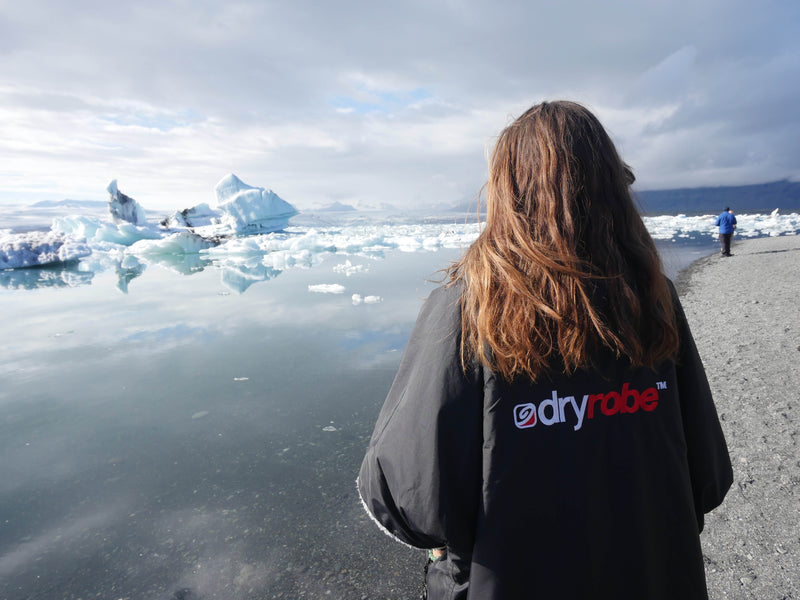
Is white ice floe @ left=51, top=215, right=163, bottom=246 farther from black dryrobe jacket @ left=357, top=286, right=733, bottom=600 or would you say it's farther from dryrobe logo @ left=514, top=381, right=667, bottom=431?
dryrobe logo @ left=514, top=381, right=667, bottom=431

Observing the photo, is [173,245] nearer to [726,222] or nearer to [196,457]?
[196,457]

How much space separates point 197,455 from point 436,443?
13.6 ft

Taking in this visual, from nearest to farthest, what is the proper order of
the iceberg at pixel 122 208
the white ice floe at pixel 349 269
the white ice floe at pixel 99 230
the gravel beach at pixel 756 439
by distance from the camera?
the gravel beach at pixel 756 439 < the white ice floe at pixel 349 269 < the white ice floe at pixel 99 230 < the iceberg at pixel 122 208

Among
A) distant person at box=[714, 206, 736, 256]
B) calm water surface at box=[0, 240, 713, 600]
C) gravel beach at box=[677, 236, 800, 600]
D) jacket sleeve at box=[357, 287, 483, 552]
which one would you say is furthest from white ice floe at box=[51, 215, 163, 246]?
distant person at box=[714, 206, 736, 256]

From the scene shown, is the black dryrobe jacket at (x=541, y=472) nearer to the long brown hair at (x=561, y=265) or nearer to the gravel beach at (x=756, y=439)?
the long brown hair at (x=561, y=265)

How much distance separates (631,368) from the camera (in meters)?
1.01

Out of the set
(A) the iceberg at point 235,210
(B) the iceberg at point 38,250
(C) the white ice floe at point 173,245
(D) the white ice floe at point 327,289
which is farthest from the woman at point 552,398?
→ (A) the iceberg at point 235,210

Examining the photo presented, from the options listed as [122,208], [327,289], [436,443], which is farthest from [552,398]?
[122,208]

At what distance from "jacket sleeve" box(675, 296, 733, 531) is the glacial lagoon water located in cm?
25

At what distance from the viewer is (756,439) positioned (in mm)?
3547

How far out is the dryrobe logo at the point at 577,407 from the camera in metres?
0.99

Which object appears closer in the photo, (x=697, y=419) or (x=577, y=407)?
(x=577, y=407)

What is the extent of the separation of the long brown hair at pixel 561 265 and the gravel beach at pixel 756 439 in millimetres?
2228

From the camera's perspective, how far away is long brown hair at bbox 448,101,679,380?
96cm
